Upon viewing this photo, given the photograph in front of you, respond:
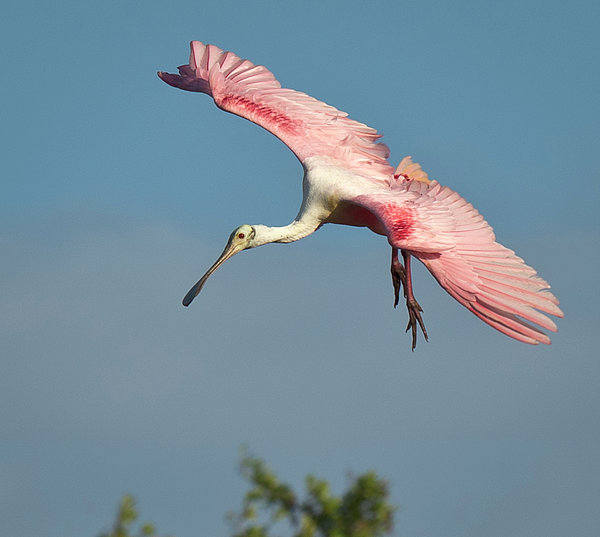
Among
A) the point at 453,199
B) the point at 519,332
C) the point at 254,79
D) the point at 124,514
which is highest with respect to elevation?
the point at 254,79

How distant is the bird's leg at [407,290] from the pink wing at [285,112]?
1.21 m

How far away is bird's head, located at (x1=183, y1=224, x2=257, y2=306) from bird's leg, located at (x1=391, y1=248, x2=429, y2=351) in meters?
2.10

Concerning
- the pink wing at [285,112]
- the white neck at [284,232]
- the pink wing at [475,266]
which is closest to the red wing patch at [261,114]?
the pink wing at [285,112]

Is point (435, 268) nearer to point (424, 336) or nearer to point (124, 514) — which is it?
point (424, 336)

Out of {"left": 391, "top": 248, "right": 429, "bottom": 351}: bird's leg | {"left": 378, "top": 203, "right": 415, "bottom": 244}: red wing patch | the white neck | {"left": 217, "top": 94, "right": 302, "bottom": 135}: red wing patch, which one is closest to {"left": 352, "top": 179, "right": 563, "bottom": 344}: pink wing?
{"left": 378, "top": 203, "right": 415, "bottom": 244}: red wing patch

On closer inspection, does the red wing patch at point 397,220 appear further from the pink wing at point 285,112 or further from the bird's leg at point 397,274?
the pink wing at point 285,112

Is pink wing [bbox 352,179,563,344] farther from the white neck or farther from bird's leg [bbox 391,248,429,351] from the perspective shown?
the white neck

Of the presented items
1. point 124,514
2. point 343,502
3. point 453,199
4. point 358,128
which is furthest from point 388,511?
point 358,128

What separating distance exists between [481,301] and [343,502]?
6245 mm

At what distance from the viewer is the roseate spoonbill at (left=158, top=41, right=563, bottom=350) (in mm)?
14156

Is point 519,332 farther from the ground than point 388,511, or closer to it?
farther from the ground

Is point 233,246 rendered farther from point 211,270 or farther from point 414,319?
point 414,319

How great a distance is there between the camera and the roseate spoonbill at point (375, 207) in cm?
1416

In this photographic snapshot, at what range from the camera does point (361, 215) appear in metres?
16.4
